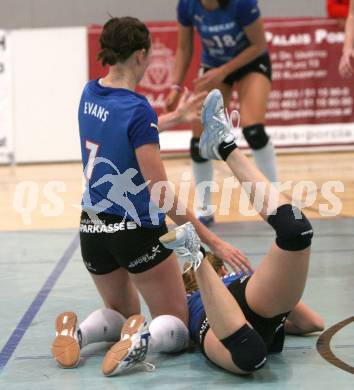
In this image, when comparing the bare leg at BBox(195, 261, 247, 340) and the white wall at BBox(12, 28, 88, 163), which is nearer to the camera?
the bare leg at BBox(195, 261, 247, 340)

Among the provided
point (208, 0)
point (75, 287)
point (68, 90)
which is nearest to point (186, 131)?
point (68, 90)

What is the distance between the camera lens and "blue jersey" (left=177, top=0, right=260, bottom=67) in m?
5.80

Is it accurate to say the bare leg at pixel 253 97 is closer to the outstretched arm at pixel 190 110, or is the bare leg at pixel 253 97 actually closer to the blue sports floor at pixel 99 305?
the blue sports floor at pixel 99 305

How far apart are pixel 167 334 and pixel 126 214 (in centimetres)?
48

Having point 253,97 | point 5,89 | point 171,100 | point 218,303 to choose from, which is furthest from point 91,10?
point 218,303

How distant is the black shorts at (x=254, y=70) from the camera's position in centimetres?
604

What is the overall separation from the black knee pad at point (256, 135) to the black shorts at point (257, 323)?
2636mm

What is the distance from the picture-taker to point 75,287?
15.4 feet

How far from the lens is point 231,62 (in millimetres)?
5898

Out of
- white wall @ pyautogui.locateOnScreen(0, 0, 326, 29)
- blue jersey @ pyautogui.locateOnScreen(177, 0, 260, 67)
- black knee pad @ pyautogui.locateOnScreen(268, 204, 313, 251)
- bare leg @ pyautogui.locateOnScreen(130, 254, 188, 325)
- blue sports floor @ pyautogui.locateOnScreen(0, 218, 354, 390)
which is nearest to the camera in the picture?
black knee pad @ pyautogui.locateOnScreen(268, 204, 313, 251)

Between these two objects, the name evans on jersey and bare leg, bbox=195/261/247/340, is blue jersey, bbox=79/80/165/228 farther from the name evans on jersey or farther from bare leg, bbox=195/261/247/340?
bare leg, bbox=195/261/247/340

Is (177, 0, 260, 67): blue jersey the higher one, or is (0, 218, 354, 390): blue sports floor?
(177, 0, 260, 67): blue jersey

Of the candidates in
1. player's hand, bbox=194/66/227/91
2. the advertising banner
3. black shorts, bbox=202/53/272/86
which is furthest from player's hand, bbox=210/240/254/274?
the advertising banner

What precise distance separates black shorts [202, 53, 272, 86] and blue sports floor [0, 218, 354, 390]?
0.97m
